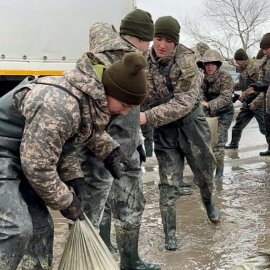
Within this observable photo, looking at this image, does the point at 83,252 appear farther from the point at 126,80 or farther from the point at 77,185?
the point at 126,80

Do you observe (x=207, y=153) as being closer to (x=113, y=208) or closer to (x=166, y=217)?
(x=166, y=217)

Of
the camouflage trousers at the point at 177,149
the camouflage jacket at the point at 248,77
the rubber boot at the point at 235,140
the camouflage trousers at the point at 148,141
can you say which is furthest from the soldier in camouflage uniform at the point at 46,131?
the rubber boot at the point at 235,140

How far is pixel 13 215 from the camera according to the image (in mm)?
2684

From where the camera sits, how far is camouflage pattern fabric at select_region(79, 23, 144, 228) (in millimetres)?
3584

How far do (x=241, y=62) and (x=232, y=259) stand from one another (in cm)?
550

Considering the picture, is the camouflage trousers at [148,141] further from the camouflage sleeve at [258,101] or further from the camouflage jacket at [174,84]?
the camouflage jacket at [174,84]

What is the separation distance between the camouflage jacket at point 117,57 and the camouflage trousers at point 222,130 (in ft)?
10.6

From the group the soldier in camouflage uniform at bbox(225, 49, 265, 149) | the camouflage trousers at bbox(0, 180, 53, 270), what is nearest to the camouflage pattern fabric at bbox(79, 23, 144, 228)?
the camouflage trousers at bbox(0, 180, 53, 270)

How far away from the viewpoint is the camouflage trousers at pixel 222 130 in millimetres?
6872

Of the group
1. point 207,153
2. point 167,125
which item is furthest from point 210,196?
point 167,125

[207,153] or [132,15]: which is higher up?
[132,15]

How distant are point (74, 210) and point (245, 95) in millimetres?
6239

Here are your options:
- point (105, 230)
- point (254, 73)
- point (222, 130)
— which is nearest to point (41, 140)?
point (105, 230)

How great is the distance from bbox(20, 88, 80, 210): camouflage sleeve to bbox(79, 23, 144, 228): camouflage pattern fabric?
2.61ft
